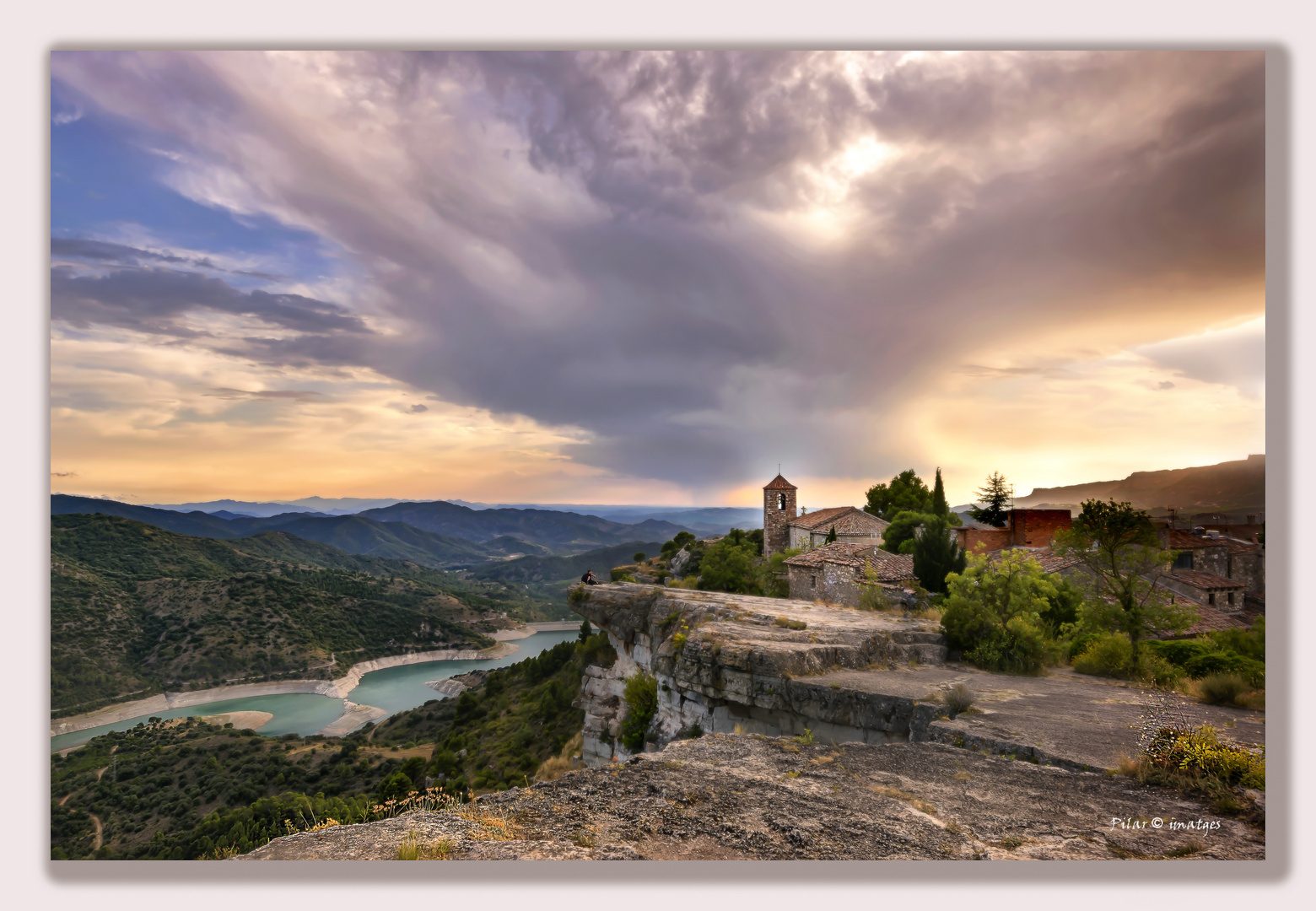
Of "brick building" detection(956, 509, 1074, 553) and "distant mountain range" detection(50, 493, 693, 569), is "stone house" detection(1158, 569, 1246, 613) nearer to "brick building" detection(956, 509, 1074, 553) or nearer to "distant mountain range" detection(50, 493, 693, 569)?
"brick building" detection(956, 509, 1074, 553)

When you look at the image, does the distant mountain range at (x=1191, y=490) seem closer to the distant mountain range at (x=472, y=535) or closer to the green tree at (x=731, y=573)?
the green tree at (x=731, y=573)

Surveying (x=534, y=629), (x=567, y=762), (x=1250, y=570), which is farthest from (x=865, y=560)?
(x=534, y=629)

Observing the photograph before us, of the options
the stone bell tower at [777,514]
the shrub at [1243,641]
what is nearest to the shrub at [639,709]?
the shrub at [1243,641]

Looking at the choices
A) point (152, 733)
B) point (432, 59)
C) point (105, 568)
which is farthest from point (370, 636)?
point (432, 59)

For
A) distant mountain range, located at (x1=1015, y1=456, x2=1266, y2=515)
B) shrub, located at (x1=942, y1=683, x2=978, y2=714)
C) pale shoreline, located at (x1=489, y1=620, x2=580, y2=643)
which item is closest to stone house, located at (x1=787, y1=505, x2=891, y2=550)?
distant mountain range, located at (x1=1015, y1=456, x2=1266, y2=515)
